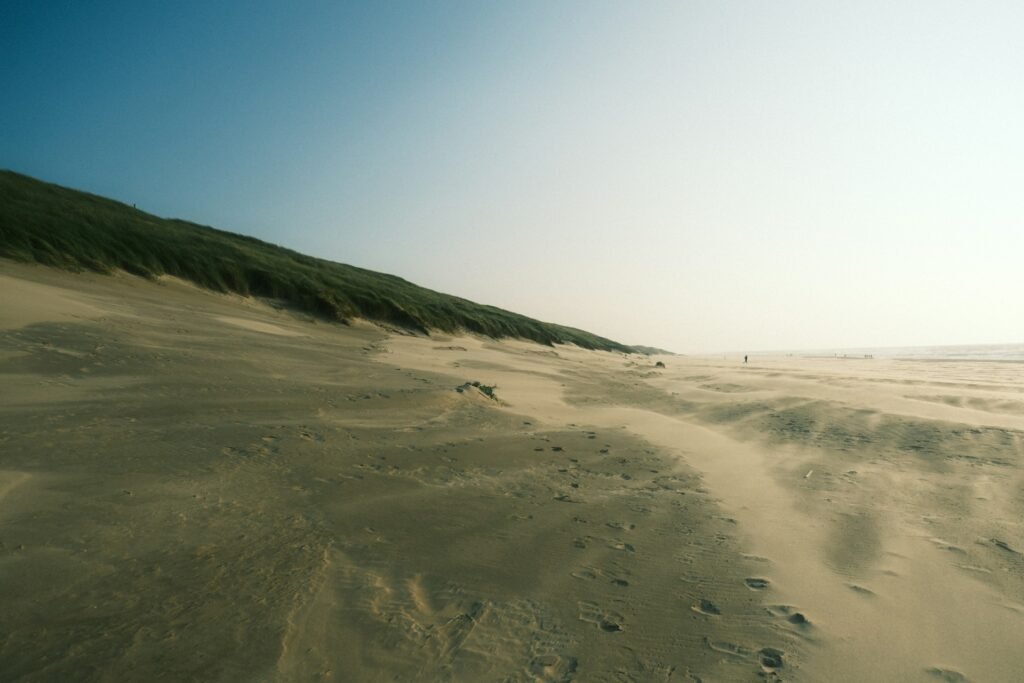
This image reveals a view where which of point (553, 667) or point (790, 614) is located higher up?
point (790, 614)

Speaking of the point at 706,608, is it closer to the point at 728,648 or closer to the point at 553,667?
the point at 728,648

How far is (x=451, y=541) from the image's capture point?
3.55 m

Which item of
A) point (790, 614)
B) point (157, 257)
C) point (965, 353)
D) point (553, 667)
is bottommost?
point (553, 667)

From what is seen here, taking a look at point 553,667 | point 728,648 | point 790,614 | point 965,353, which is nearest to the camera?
point 553,667

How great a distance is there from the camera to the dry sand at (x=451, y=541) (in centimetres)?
240

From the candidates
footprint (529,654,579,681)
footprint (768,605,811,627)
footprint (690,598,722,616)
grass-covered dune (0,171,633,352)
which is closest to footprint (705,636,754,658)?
footprint (690,598,722,616)

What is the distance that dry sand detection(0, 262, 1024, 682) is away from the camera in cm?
240

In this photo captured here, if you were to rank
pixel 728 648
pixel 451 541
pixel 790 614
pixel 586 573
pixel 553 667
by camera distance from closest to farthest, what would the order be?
1. pixel 553 667
2. pixel 728 648
3. pixel 790 614
4. pixel 586 573
5. pixel 451 541

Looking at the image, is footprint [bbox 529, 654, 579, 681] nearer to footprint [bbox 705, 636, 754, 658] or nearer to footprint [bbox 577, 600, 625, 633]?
footprint [bbox 577, 600, 625, 633]

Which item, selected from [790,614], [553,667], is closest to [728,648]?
[790,614]

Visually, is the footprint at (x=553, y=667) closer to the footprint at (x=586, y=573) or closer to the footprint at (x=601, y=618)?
the footprint at (x=601, y=618)

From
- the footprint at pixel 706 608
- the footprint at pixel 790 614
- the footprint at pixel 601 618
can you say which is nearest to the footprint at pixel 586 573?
the footprint at pixel 601 618

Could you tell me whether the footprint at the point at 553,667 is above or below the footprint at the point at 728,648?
below

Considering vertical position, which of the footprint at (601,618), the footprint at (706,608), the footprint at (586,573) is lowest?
the footprint at (601,618)
